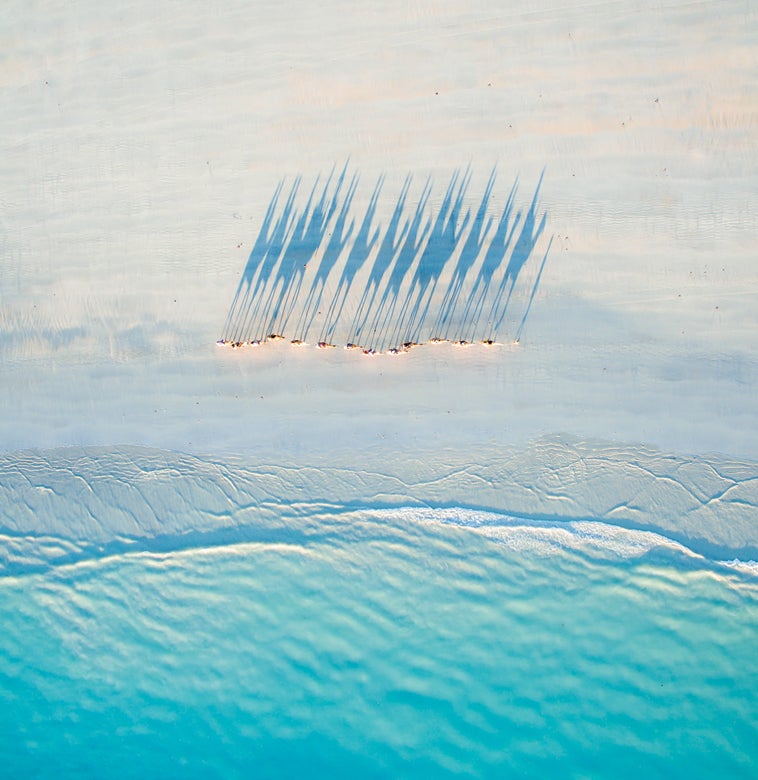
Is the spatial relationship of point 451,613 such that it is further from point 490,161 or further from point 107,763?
point 490,161

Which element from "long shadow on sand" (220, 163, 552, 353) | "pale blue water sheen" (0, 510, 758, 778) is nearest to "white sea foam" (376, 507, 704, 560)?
"pale blue water sheen" (0, 510, 758, 778)

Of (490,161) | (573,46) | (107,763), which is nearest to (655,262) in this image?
(490,161)

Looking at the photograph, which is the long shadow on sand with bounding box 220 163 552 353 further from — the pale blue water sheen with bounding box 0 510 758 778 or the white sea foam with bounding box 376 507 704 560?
the pale blue water sheen with bounding box 0 510 758 778

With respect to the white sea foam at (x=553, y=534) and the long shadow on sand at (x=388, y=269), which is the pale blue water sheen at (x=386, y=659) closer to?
the white sea foam at (x=553, y=534)

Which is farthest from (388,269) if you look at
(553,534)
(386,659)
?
(386,659)

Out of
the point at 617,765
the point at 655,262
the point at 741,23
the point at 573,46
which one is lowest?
the point at 617,765

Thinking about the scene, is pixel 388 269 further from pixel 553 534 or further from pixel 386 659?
pixel 386 659

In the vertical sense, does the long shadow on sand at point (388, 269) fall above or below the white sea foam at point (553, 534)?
above

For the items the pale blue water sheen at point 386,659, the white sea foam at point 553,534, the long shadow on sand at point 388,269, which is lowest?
the pale blue water sheen at point 386,659

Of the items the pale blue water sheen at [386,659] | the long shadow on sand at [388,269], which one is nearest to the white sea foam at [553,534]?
the pale blue water sheen at [386,659]
